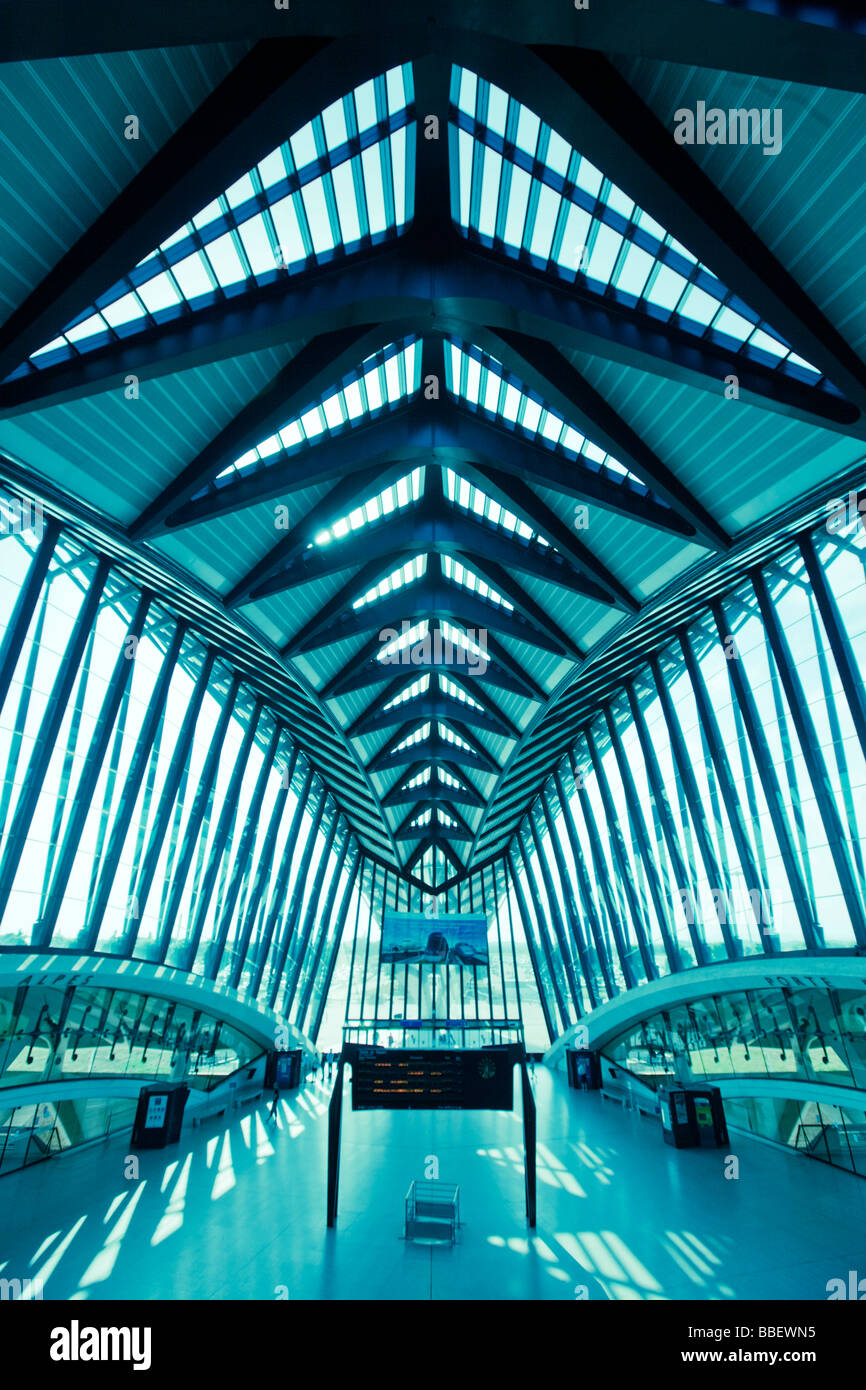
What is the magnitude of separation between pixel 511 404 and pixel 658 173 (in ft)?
21.7

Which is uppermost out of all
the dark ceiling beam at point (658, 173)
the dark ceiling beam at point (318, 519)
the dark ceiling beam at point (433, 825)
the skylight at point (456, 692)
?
the skylight at point (456, 692)

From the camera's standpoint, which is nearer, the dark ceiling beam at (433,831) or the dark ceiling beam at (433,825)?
the dark ceiling beam at (433,825)

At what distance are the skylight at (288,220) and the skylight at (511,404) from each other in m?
3.13

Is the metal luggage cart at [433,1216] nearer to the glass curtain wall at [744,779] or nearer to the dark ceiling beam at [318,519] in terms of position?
the glass curtain wall at [744,779]

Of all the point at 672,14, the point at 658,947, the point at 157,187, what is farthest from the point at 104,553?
the point at 658,947

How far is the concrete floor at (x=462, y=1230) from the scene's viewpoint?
8.91m

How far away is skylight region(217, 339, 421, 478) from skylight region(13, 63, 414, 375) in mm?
2714

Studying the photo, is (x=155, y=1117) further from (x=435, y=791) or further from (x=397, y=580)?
(x=435, y=791)

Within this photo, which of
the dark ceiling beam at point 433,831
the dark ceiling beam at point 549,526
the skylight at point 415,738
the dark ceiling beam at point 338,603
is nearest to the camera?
the dark ceiling beam at point 549,526

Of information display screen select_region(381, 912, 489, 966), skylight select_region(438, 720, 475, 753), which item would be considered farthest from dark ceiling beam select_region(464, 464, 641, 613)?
information display screen select_region(381, 912, 489, 966)

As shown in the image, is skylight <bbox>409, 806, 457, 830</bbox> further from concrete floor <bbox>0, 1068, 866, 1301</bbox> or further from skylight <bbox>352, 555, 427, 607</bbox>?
concrete floor <bbox>0, 1068, 866, 1301</bbox>

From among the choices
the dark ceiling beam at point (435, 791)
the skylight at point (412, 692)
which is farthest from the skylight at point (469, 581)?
the dark ceiling beam at point (435, 791)

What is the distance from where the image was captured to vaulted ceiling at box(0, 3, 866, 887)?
6883 mm

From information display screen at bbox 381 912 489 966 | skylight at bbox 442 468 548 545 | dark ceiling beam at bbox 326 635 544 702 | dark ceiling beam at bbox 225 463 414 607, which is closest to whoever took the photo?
dark ceiling beam at bbox 225 463 414 607
